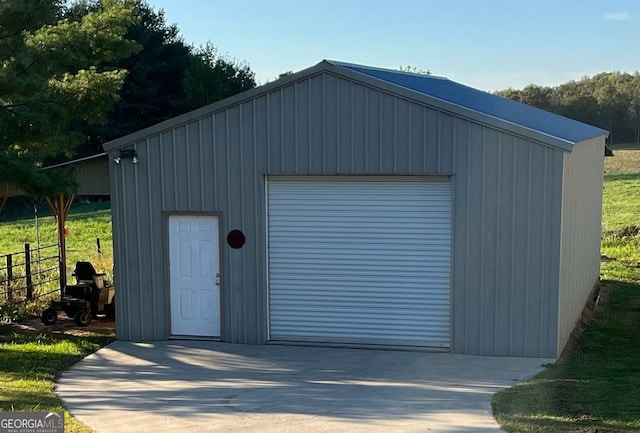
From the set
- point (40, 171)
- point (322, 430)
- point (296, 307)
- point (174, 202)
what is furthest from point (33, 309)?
point (322, 430)

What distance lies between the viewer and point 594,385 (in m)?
7.97

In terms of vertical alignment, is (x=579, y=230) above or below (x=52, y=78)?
below

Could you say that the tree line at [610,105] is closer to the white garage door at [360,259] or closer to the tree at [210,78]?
the tree at [210,78]

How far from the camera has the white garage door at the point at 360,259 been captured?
9984 mm

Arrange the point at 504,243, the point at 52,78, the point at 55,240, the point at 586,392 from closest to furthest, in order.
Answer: the point at 586,392 < the point at 504,243 < the point at 52,78 < the point at 55,240

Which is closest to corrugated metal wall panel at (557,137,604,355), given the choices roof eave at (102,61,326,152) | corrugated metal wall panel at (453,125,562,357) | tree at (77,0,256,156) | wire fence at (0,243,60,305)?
corrugated metal wall panel at (453,125,562,357)

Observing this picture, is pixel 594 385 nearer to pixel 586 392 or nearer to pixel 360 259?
pixel 586 392

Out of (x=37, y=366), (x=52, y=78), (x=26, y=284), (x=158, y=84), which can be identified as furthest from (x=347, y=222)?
(x=158, y=84)

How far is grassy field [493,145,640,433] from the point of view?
661 centimetres

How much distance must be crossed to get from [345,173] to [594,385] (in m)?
4.16

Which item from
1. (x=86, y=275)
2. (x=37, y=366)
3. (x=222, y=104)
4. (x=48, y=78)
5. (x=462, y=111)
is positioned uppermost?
(x=48, y=78)

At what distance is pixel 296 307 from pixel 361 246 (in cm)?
131

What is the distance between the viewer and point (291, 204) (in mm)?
10430

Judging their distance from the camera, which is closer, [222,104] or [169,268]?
[222,104]
